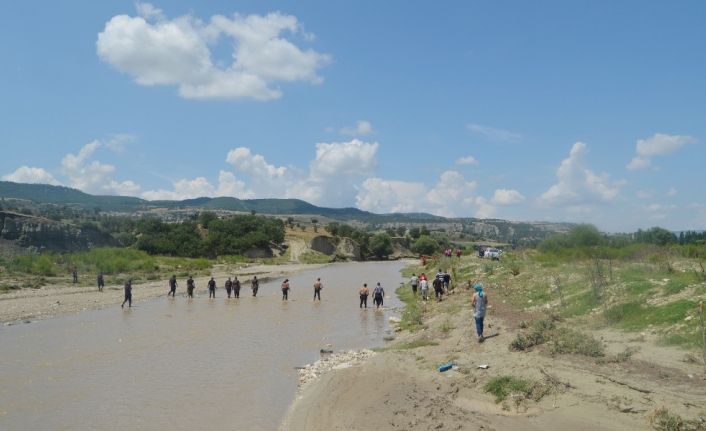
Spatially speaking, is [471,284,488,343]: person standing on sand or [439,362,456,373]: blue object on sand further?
[471,284,488,343]: person standing on sand

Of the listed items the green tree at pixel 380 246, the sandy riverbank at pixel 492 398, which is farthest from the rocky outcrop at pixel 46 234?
the green tree at pixel 380 246

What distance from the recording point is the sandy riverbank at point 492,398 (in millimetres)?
8844

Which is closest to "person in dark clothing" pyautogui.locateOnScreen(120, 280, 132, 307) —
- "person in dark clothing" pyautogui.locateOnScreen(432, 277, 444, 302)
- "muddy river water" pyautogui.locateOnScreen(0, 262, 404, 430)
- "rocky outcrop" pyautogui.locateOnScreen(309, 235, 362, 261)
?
"muddy river water" pyautogui.locateOnScreen(0, 262, 404, 430)

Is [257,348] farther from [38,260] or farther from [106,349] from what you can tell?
[38,260]

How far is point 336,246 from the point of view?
12194 cm

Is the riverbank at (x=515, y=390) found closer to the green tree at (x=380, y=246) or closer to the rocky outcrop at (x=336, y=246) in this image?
the rocky outcrop at (x=336, y=246)

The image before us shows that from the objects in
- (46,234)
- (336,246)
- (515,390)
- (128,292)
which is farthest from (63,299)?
(336,246)

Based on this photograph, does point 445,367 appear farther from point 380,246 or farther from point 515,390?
point 380,246

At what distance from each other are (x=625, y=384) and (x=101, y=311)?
28.1 meters

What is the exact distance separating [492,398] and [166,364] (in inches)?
427

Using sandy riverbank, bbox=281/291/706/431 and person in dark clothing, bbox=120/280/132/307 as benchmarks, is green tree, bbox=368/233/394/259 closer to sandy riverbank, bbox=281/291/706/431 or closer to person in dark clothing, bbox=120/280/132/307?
person in dark clothing, bbox=120/280/132/307

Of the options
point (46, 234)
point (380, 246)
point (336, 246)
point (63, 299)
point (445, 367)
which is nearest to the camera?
point (445, 367)

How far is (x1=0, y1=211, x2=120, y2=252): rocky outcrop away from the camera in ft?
207

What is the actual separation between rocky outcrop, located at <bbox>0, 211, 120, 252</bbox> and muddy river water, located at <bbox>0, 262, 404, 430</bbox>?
45.8m
